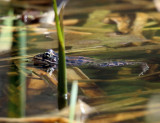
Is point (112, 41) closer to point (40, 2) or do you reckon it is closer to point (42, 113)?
point (42, 113)

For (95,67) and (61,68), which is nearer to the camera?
(61,68)

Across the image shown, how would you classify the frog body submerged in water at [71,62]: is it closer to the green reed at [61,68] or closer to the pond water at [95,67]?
the pond water at [95,67]

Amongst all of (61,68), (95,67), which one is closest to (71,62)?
(95,67)

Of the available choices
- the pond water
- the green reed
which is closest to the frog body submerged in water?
the pond water

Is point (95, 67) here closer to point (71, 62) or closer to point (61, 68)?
point (71, 62)

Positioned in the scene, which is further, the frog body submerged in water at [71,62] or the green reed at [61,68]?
the frog body submerged in water at [71,62]

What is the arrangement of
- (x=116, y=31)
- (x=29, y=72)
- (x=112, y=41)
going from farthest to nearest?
1. (x=116, y=31)
2. (x=112, y=41)
3. (x=29, y=72)

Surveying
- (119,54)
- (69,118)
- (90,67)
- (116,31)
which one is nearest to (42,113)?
(69,118)

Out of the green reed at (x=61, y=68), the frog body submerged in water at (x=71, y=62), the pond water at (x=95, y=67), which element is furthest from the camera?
the frog body submerged in water at (x=71, y=62)

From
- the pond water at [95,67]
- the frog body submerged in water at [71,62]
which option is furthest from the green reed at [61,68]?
the frog body submerged in water at [71,62]
